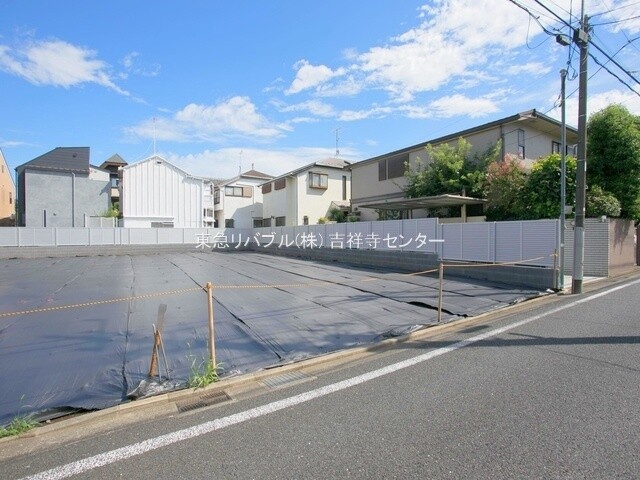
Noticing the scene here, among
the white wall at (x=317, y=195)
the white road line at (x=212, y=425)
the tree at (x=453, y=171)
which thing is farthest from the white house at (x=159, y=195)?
the white road line at (x=212, y=425)

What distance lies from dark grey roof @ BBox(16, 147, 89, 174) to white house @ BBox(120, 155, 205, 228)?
5.15 meters

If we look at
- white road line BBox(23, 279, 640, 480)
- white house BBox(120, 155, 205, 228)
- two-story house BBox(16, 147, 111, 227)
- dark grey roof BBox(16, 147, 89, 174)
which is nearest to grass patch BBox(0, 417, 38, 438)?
white road line BBox(23, 279, 640, 480)

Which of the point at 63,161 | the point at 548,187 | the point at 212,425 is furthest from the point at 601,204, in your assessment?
the point at 63,161

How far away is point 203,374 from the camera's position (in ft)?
14.0

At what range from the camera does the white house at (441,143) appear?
57.6 ft

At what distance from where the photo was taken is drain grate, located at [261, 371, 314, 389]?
4.17 m

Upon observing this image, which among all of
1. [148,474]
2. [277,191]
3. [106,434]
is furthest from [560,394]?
[277,191]

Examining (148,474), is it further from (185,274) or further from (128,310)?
(185,274)

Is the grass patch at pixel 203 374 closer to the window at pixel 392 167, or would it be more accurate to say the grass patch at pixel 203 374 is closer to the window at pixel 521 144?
the window at pixel 521 144

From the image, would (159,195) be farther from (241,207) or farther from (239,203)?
(241,207)

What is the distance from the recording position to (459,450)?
9.03ft

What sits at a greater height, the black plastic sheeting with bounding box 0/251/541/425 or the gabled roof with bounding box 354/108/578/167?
the gabled roof with bounding box 354/108/578/167

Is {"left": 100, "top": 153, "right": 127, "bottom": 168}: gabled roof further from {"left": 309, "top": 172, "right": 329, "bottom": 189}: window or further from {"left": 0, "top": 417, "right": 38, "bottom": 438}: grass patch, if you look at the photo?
{"left": 0, "top": 417, "right": 38, "bottom": 438}: grass patch

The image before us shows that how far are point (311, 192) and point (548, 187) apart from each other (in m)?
18.6
